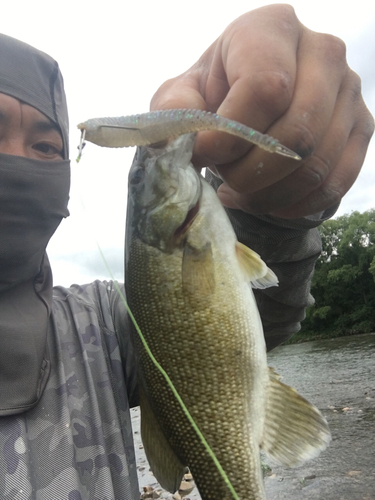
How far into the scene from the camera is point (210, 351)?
1.72 m

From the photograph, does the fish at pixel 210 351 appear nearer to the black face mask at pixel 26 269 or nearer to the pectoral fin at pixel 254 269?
the pectoral fin at pixel 254 269

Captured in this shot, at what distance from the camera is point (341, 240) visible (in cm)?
4603

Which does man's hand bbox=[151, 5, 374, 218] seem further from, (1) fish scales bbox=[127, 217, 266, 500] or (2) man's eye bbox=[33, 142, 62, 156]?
(2) man's eye bbox=[33, 142, 62, 156]

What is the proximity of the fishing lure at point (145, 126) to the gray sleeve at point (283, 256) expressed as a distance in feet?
2.62

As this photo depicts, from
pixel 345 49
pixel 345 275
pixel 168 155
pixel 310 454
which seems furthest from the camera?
pixel 345 275

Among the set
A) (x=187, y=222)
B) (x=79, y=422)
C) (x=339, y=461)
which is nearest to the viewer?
(x=187, y=222)

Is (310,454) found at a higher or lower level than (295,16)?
lower

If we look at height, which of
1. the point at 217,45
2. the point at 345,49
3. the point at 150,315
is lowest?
the point at 150,315

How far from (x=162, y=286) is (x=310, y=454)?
93 centimetres

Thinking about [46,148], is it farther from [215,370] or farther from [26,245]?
[215,370]

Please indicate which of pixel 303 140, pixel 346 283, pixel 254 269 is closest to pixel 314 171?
pixel 303 140

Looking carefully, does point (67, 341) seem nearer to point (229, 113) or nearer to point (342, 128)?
point (229, 113)

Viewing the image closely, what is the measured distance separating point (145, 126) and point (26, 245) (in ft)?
4.15

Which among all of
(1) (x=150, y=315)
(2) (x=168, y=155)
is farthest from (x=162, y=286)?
(2) (x=168, y=155)
